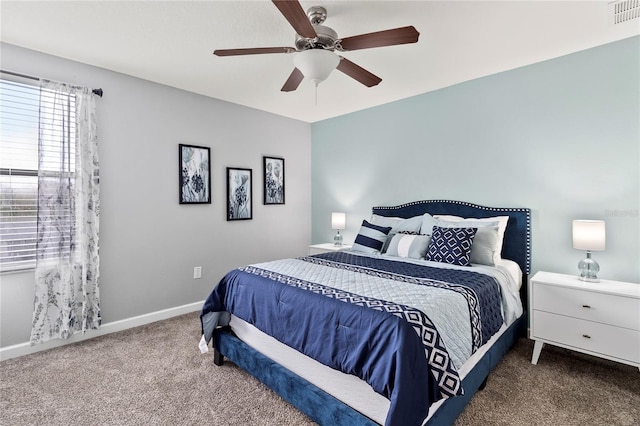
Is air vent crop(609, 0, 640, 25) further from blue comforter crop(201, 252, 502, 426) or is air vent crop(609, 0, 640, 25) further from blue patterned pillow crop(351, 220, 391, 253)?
blue patterned pillow crop(351, 220, 391, 253)

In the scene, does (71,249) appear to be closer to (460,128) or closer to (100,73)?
(100,73)

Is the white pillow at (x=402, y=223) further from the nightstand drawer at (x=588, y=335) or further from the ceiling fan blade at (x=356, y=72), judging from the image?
the ceiling fan blade at (x=356, y=72)

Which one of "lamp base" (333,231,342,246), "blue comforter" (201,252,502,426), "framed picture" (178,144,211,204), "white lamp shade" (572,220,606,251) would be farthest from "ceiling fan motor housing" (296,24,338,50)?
"lamp base" (333,231,342,246)

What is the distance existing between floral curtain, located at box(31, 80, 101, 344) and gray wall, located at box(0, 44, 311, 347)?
0.12m

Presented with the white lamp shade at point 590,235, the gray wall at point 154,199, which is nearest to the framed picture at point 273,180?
the gray wall at point 154,199

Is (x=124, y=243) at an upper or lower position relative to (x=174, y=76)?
lower

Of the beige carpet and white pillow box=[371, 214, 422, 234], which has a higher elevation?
white pillow box=[371, 214, 422, 234]

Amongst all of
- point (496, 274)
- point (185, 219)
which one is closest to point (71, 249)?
point (185, 219)

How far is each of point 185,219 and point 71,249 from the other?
3.52 feet

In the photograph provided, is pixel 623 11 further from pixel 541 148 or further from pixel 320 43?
pixel 320 43

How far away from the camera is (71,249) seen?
274 cm

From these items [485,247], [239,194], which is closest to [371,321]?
[485,247]

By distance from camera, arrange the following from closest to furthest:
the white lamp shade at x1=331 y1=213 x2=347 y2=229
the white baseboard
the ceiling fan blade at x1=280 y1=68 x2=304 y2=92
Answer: the ceiling fan blade at x1=280 y1=68 x2=304 y2=92 < the white baseboard < the white lamp shade at x1=331 y1=213 x2=347 y2=229

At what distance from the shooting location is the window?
2512 millimetres
